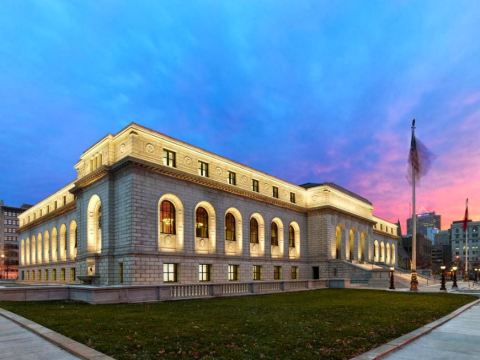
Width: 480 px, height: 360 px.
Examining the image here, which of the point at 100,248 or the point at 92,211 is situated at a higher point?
the point at 92,211

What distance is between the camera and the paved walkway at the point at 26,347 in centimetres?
848

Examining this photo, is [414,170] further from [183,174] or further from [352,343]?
[352,343]

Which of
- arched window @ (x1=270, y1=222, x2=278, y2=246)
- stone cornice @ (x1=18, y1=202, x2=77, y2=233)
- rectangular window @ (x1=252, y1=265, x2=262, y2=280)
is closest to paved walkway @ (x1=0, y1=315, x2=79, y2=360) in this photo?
rectangular window @ (x1=252, y1=265, x2=262, y2=280)

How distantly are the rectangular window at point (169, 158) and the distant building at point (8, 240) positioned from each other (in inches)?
4998

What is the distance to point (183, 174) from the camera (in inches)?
1407

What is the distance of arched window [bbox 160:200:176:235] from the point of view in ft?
112

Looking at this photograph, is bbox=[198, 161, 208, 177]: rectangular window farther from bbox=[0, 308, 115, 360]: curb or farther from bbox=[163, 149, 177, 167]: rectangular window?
bbox=[0, 308, 115, 360]: curb

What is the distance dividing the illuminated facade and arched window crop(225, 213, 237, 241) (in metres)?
0.11

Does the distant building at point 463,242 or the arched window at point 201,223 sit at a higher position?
the arched window at point 201,223

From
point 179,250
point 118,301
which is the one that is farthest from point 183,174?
point 118,301

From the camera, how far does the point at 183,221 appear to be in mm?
35500

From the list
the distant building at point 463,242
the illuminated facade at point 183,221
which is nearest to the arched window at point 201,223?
the illuminated facade at point 183,221

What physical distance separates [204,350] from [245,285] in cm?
2145

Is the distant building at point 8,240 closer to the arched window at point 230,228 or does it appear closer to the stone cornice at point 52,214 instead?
the stone cornice at point 52,214
